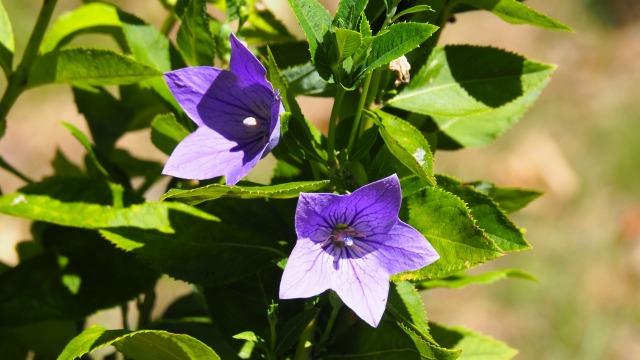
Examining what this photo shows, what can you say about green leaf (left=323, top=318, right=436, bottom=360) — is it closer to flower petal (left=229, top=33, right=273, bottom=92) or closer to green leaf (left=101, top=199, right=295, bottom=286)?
green leaf (left=101, top=199, right=295, bottom=286)

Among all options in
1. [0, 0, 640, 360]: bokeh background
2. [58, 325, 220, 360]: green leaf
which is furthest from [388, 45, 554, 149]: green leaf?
[0, 0, 640, 360]: bokeh background

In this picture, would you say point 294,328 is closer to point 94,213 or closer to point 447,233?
point 447,233

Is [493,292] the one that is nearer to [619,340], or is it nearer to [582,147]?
A: [619,340]

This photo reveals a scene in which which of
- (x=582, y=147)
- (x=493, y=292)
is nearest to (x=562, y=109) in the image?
(x=582, y=147)

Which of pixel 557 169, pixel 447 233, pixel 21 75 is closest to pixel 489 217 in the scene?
pixel 447 233

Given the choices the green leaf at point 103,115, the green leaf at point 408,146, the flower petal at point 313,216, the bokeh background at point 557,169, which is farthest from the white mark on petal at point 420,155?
the bokeh background at point 557,169
